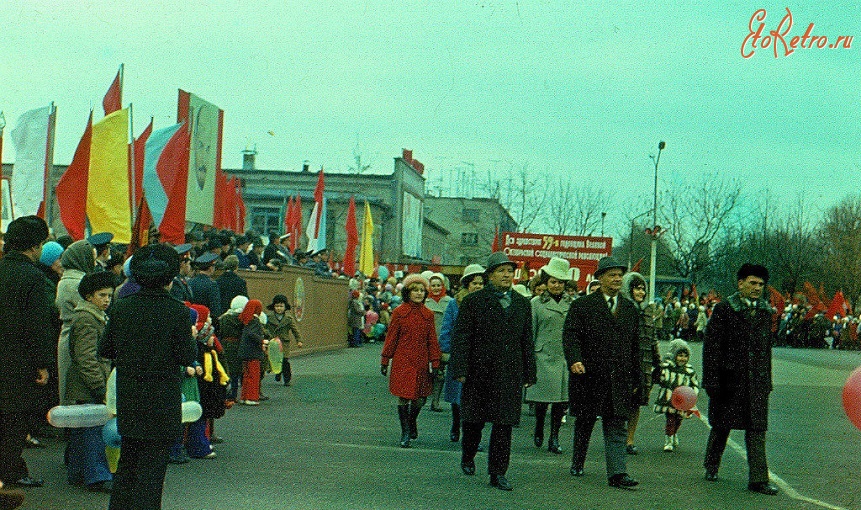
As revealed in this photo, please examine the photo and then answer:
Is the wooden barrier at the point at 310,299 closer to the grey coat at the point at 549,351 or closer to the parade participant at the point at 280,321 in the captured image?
the parade participant at the point at 280,321

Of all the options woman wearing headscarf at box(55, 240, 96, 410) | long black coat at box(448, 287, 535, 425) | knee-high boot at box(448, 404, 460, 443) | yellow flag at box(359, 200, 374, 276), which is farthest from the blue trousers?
yellow flag at box(359, 200, 374, 276)

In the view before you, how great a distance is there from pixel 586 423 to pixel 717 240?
2404 inches

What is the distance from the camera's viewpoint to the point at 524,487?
902 centimetres

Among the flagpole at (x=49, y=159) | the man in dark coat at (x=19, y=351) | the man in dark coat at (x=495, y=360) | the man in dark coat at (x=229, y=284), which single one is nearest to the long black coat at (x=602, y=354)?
the man in dark coat at (x=495, y=360)

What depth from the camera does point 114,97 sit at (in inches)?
666

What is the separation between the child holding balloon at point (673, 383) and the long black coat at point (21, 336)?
257 inches

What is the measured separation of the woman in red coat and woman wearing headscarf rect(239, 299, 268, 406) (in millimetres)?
2716

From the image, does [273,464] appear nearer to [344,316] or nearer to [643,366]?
[643,366]

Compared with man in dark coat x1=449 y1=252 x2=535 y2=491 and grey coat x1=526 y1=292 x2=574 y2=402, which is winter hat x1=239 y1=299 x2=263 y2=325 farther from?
man in dark coat x1=449 y1=252 x2=535 y2=491

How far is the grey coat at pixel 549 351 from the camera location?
39.6 feet

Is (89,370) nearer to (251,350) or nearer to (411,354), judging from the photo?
(411,354)

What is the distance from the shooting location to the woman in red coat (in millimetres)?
11367

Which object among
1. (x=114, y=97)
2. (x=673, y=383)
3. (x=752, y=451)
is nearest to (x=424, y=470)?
(x=752, y=451)

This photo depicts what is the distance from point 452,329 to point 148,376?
649cm
